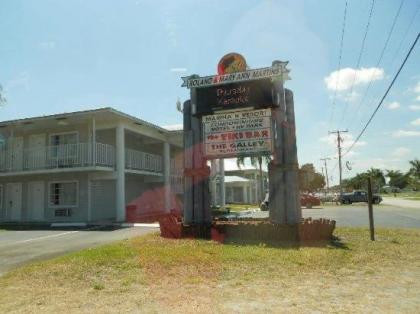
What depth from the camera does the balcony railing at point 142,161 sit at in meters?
24.5

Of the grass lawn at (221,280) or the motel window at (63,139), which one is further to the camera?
the motel window at (63,139)

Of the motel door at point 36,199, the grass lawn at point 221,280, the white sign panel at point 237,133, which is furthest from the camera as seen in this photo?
the motel door at point 36,199

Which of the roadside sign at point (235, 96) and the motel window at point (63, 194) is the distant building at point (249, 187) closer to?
the motel window at point (63, 194)

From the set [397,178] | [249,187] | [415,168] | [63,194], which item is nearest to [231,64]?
[63,194]

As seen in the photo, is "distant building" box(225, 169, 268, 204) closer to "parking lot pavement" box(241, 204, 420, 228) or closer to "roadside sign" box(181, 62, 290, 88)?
"parking lot pavement" box(241, 204, 420, 228)

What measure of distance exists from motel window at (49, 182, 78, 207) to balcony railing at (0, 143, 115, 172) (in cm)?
164

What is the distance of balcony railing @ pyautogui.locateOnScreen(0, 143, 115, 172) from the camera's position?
22.1m

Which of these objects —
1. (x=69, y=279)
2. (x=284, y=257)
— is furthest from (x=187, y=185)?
(x=69, y=279)

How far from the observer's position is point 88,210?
902 inches

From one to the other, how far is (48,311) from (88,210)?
17.6 m

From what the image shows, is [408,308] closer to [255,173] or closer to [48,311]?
[48,311]

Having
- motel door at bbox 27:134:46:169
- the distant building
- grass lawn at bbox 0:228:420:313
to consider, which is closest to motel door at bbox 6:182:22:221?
motel door at bbox 27:134:46:169

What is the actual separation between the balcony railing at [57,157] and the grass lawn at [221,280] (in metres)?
11.5

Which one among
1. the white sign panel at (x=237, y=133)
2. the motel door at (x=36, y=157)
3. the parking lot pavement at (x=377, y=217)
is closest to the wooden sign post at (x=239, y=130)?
the white sign panel at (x=237, y=133)
